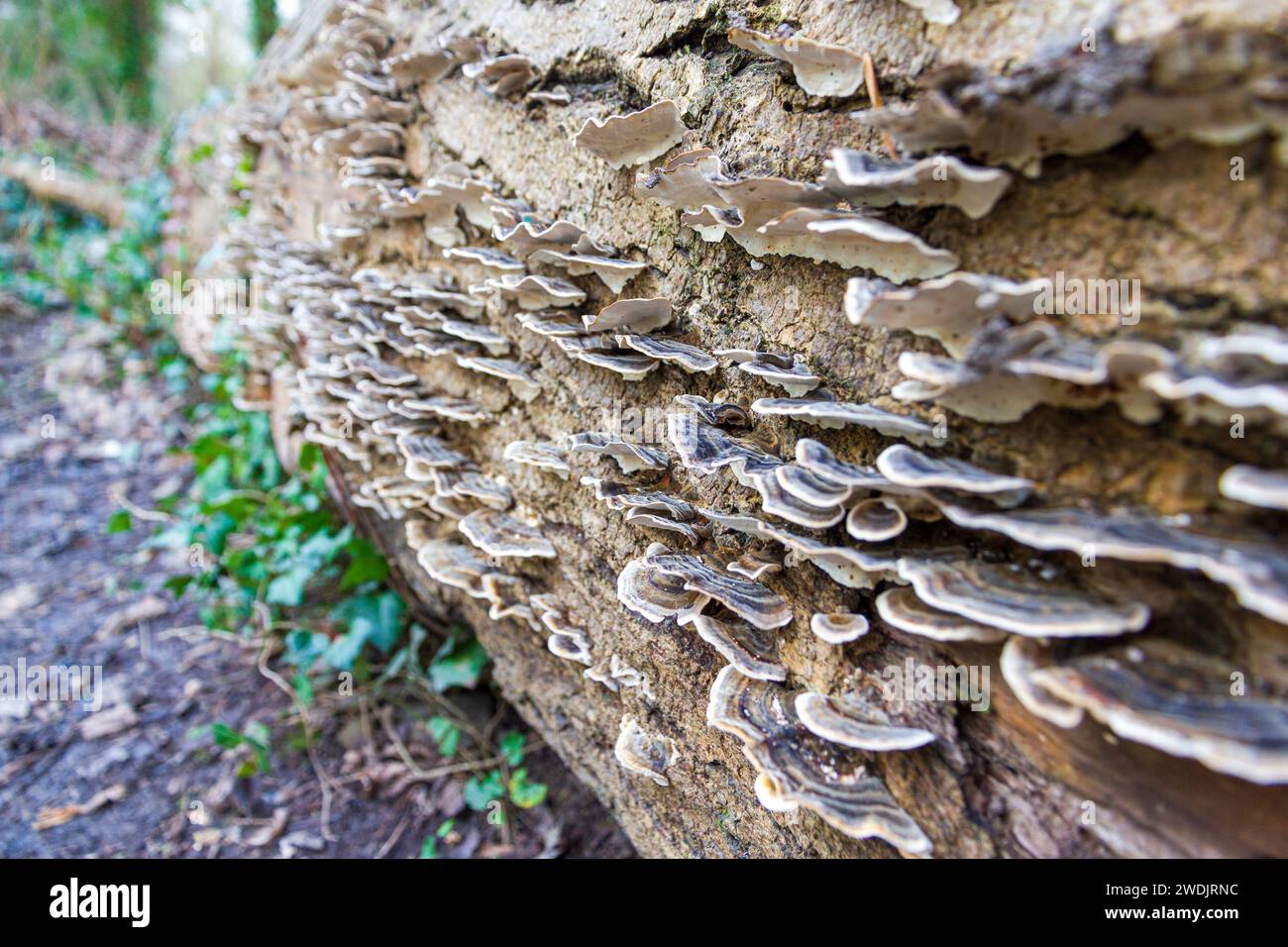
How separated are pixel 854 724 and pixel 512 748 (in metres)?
3.78

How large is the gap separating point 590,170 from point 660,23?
2.34ft

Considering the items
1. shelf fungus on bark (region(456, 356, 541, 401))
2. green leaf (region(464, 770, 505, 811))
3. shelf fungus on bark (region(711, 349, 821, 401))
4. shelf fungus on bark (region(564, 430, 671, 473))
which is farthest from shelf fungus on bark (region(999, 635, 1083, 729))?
green leaf (region(464, 770, 505, 811))

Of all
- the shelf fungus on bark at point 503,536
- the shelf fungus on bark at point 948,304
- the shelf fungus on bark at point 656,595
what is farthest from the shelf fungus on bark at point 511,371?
the shelf fungus on bark at point 948,304

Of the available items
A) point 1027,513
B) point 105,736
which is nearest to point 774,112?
point 1027,513

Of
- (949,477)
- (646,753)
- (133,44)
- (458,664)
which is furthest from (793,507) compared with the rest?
(133,44)

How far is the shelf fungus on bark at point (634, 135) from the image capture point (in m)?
2.70

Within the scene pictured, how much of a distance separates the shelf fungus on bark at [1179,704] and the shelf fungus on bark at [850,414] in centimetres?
74

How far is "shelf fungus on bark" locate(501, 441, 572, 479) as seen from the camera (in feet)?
Result: 10.9

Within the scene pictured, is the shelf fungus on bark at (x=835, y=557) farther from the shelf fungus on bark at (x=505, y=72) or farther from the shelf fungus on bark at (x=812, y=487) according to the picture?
the shelf fungus on bark at (x=505, y=72)

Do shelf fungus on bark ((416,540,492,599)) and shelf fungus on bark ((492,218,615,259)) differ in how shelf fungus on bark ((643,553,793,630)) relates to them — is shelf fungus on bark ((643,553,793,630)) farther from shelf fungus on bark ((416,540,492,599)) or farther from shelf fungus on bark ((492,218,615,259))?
shelf fungus on bark ((416,540,492,599))

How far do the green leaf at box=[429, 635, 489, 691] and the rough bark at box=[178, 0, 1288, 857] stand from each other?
0.86 meters

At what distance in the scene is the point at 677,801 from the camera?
3.31 metres

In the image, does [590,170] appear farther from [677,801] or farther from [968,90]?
[677,801]

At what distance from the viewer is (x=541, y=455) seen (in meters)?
3.38
